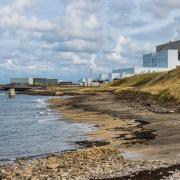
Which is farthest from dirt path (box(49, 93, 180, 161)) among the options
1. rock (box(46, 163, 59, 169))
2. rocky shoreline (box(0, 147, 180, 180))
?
rock (box(46, 163, 59, 169))

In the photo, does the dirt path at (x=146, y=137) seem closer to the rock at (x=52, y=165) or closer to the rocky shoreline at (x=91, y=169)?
the rocky shoreline at (x=91, y=169)

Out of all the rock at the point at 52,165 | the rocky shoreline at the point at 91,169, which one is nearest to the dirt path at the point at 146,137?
the rocky shoreline at the point at 91,169

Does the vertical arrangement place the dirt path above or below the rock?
below

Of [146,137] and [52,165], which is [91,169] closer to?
[52,165]

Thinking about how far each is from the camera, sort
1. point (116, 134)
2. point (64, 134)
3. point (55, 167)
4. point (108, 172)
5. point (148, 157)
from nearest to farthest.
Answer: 1. point (108, 172)
2. point (55, 167)
3. point (148, 157)
4. point (116, 134)
5. point (64, 134)

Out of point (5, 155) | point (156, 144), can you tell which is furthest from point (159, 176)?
point (5, 155)

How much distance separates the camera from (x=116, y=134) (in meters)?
42.4

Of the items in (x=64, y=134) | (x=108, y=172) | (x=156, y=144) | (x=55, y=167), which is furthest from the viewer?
(x=64, y=134)

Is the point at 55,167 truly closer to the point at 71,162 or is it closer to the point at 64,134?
the point at 71,162

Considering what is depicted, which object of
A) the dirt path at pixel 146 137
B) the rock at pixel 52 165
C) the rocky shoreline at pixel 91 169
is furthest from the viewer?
the dirt path at pixel 146 137

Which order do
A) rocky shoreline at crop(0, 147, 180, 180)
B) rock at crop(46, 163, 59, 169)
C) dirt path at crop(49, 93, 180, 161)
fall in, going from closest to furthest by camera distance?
1. rocky shoreline at crop(0, 147, 180, 180)
2. rock at crop(46, 163, 59, 169)
3. dirt path at crop(49, 93, 180, 161)

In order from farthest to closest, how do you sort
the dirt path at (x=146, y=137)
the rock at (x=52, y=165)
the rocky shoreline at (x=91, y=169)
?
the dirt path at (x=146, y=137), the rock at (x=52, y=165), the rocky shoreline at (x=91, y=169)

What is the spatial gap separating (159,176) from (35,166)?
7405mm

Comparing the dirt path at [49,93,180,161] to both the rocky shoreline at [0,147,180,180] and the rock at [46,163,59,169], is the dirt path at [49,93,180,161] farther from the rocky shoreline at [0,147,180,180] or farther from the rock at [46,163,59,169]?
the rock at [46,163,59,169]
